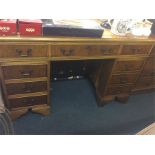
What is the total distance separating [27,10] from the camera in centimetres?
38

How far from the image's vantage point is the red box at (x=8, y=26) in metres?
1.06

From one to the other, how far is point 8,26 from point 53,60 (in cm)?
34

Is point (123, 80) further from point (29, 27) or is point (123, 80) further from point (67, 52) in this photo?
point (29, 27)

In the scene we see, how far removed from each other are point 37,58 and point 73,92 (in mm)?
730

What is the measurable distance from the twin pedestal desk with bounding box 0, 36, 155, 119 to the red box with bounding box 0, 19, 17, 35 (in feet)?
0.15

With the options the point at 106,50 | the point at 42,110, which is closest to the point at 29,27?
the point at 106,50

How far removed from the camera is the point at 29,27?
3.63 feet

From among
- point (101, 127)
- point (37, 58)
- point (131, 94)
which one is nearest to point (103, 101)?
point (101, 127)

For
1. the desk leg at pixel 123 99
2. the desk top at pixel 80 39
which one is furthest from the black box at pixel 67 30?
the desk leg at pixel 123 99

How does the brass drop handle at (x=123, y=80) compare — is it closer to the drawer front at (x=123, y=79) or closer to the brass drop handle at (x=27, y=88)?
the drawer front at (x=123, y=79)

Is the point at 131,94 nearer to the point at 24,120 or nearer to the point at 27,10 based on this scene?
the point at 24,120

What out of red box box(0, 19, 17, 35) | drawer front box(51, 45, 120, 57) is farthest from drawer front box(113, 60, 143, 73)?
red box box(0, 19, 17, 35)

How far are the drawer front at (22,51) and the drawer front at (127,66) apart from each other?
0.59 metres

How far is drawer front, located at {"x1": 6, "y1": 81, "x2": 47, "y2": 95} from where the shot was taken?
131 centimetres
